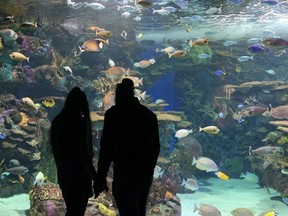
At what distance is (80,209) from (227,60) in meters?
16.8

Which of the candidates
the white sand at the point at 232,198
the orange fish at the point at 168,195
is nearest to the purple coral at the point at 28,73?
the white sand at the point at 232,198

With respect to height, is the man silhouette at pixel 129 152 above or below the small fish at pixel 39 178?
above

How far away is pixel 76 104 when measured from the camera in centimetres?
376

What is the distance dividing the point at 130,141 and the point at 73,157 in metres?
0.70

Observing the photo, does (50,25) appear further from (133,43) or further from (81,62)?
(133,43)

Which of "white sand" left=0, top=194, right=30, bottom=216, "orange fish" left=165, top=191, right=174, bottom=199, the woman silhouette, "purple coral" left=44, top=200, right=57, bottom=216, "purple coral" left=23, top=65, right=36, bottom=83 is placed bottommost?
"white sand" left=0, top=194, right=30, bottom=216

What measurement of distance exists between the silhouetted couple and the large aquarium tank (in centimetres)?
330

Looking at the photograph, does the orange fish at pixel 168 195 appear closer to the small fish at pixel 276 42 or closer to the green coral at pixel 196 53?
Result: the small fish at pixel 276 42

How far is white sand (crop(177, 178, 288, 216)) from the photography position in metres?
10.3

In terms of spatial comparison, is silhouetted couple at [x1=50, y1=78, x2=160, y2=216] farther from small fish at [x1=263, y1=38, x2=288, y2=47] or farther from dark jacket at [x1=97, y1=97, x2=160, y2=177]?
small fish at [x1=263, y1=38, x2=288, y2=47]

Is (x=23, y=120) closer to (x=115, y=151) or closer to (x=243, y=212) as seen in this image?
(x=243, y=212)

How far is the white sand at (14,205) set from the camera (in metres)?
8.24

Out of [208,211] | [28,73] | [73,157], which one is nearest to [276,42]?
[208,211]

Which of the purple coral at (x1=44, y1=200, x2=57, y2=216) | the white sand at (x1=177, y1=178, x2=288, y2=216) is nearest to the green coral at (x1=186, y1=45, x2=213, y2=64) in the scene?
the white sand at (x1=177, y1=178, x2=288, y2=216)
